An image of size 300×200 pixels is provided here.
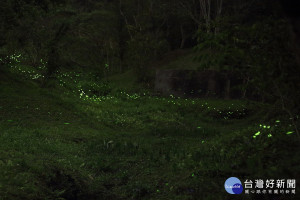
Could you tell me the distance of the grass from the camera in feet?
21.3

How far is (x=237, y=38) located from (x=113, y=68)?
3091 cm

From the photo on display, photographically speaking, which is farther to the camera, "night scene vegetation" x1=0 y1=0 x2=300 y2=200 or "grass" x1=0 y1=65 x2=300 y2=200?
"grass" x1=0 y1=65 x2=300 y2=200

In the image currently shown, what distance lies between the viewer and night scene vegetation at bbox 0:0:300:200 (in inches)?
202

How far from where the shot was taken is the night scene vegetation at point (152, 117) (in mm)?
5137

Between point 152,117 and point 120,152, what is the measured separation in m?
5.75

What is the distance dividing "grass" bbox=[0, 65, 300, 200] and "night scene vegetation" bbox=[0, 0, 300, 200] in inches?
1.3

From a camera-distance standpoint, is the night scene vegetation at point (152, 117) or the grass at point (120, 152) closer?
the night scene vegetation at point (152, 117)

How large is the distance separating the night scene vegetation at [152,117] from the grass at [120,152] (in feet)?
0.11

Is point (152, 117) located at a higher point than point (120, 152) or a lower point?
higher

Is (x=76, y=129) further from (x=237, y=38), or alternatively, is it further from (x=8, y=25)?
(x=237, y=38)

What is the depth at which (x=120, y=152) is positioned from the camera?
9930 millimetres

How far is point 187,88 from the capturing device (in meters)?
22.9

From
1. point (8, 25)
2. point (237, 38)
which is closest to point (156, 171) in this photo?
point (237, 38)

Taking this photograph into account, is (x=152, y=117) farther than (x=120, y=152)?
Yes
